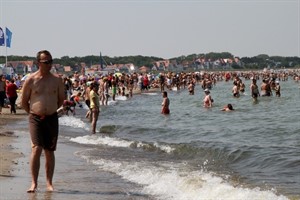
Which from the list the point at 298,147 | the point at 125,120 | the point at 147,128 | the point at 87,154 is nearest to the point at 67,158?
the point at 87,154

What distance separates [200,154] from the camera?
12.6 m

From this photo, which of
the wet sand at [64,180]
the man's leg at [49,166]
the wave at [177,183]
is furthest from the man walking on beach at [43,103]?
the wave at [177,183]

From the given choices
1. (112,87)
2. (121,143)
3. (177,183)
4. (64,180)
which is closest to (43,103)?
(64,180)

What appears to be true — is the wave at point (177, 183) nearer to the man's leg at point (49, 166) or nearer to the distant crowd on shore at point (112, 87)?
the man's leg at point (49, 166)

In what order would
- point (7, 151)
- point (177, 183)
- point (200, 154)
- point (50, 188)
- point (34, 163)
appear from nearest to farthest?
1. point (34, 163)
2. point (50, 188)
3. point (177, 183)
4. point (7, 151)
5. point (200, 154)

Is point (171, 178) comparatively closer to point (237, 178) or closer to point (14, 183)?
point (237, 178)

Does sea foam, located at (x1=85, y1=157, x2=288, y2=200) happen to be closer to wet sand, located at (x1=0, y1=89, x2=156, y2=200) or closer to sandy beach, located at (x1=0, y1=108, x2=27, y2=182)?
wet sand, located at (x1=0, y1=89, x2=156, y2=200)

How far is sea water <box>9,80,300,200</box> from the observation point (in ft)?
25.3

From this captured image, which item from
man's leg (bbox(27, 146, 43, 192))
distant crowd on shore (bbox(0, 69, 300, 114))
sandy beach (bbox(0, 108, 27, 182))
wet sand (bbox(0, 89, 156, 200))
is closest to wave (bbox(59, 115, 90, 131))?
distant crowd on shore (bbox(0, 69, 300, 114))

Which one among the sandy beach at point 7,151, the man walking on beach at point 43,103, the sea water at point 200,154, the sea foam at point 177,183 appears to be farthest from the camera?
the sandy beach at point 7,151

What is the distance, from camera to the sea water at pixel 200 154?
7700mm

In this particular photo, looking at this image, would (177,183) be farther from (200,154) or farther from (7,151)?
(200,154)

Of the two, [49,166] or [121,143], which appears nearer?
[49,166]

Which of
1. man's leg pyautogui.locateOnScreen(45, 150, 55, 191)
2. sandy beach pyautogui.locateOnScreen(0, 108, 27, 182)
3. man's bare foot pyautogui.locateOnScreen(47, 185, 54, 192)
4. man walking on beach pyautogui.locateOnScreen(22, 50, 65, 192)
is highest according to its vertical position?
man walking on beach pyautogui.locateOnScreen(22, 50, 65, 192)
